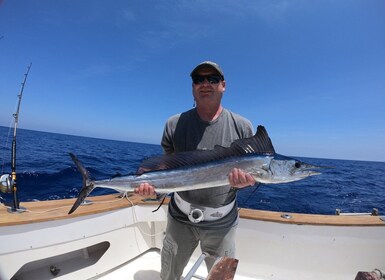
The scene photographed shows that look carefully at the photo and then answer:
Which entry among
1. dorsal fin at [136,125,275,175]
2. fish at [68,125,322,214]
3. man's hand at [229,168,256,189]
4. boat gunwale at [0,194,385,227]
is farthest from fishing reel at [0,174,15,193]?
man's hand at [229,168,256,189]

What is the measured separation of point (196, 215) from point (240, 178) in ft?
1.67

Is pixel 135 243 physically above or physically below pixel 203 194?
below

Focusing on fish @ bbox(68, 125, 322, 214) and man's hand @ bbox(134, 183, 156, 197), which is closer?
fish @ bbox(68, 125, 322, 214)

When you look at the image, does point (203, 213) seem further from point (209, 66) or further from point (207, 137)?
point (209, 66)

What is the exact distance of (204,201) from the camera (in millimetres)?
1870

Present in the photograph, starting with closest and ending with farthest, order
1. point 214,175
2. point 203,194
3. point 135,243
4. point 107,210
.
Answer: point 214,175 → point 203,194 → point 107,210 → point 135,243

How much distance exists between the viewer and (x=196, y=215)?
185 centimetres

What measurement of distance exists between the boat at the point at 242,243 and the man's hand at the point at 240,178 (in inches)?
47.6

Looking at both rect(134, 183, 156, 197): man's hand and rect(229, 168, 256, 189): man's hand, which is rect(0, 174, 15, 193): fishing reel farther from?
rect(229, 168, 256, 189): man's hand

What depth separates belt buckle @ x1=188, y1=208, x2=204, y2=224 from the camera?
1.84 m

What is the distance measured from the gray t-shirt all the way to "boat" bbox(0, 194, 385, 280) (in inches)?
31.9

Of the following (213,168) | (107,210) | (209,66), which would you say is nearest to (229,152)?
(213,168)

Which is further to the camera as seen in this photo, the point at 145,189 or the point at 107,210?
the point at 107,210

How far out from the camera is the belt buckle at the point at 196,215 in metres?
1.84
